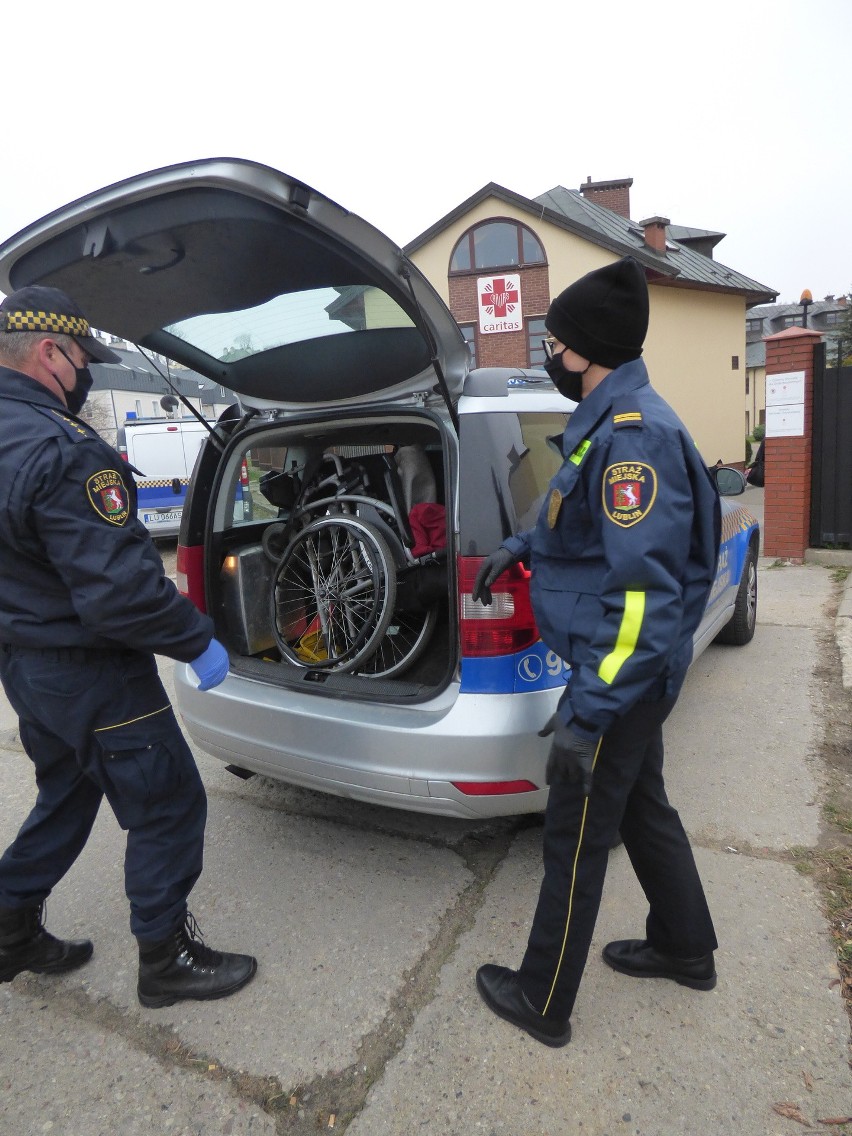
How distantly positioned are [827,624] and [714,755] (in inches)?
103

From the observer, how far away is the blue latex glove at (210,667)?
2174mm

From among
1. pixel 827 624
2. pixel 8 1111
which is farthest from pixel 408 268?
pixel 827 624

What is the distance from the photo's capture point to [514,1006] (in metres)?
2.07

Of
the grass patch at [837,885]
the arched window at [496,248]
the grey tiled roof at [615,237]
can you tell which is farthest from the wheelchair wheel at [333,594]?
the arched window at [496,248]

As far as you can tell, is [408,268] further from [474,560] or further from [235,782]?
[235,782]

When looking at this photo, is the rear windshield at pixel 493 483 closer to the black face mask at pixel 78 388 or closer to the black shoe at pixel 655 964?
the black face mask at pixel 78 388

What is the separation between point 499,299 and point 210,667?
21724mm

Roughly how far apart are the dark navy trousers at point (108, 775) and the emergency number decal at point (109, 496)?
385 millimetres

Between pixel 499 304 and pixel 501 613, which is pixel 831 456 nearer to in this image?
pixel 501 613

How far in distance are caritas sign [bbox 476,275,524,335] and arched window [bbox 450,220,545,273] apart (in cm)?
44

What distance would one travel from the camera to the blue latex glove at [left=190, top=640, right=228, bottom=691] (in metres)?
2.17

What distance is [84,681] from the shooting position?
203 centimetres

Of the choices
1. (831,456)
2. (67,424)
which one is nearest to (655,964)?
(67,424)

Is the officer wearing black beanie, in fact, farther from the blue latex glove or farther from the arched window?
the arched window
